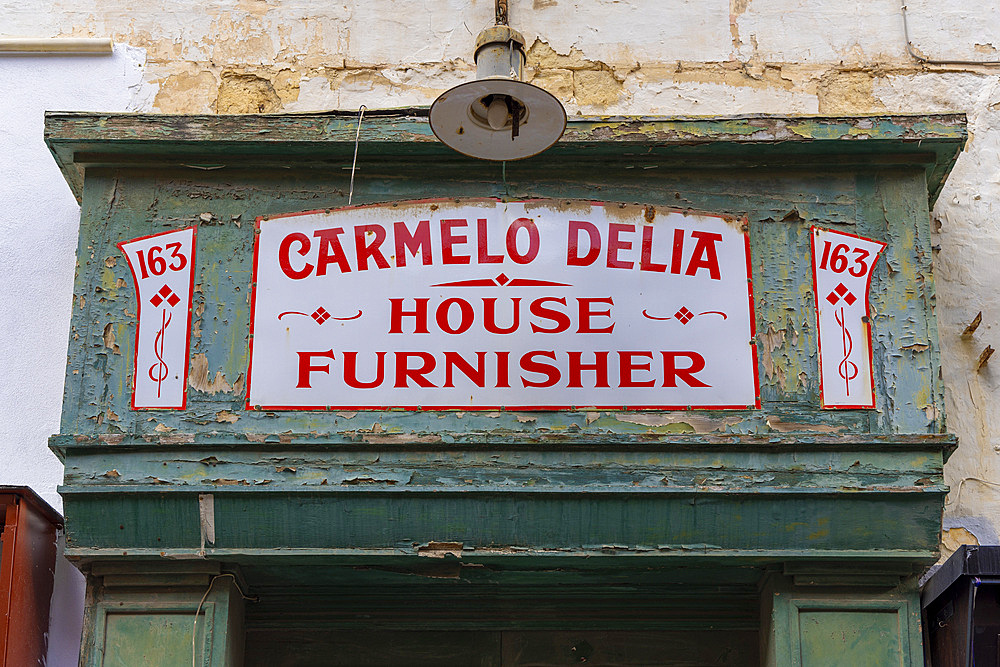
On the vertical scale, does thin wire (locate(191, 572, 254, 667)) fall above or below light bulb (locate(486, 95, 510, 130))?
below

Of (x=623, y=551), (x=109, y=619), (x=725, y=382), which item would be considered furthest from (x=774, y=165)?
(x=109, y=619)

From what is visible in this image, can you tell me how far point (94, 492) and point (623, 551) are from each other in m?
1.85

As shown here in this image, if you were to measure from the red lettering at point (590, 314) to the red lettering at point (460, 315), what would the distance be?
399mm

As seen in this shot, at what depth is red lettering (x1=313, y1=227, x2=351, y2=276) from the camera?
16.0 ft

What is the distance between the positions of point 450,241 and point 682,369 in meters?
0.99

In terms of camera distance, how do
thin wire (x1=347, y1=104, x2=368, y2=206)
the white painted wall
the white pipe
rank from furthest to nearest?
the white pipe < the white painted wall < thin wire (x1=347, y1=104, x2=368, y2=206)

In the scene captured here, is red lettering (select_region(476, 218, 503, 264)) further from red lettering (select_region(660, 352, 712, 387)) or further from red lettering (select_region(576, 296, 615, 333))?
red lettering (select_region(660, 352, 712, 387))

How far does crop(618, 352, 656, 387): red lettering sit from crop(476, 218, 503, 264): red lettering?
23.1 inches

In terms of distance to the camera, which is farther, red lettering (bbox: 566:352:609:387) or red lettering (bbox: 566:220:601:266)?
red lettering (bbox: 566:220:601:266)

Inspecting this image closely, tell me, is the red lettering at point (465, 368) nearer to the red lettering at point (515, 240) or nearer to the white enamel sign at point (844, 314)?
the red lettering at point (515, 240)

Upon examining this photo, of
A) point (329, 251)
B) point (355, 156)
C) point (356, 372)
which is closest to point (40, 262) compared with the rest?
point (329, 251)

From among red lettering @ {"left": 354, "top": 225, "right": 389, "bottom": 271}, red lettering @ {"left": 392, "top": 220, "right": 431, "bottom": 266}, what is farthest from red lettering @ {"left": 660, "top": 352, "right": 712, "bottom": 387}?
red lettering @ {"left": 354, "top": 225, "right": 389, "bottom": 271}

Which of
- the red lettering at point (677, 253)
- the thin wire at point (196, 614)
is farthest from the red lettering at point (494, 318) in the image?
the thin wire at point (196, 614)

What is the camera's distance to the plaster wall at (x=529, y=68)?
545 cm
